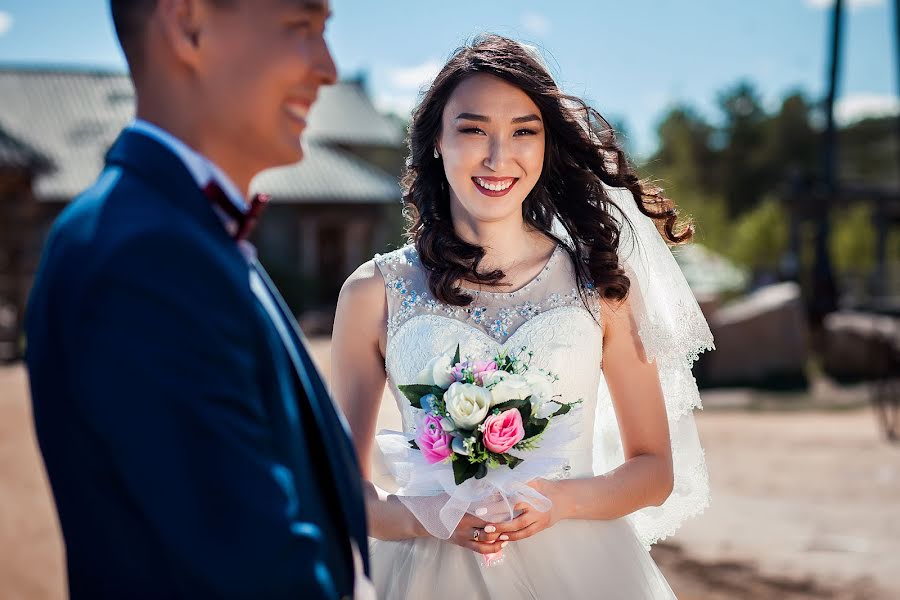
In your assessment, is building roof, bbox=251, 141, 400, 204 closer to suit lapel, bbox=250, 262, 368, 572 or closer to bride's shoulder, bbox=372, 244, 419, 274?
A: bride's shoulder, bbox=372, 244, 419, 274

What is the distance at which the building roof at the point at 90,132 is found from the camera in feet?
85.0

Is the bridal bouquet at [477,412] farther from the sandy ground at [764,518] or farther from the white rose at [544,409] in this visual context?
the sandy ground at [764,518]

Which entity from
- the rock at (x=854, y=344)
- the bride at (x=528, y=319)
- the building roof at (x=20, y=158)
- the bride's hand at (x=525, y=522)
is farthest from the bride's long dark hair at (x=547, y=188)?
the building roof at (x=20, y=158)

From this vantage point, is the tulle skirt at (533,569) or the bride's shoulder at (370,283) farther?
the bride's shoulder at (370,283)

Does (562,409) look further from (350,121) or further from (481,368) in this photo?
(350,121)

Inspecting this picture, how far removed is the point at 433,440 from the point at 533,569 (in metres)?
0.53

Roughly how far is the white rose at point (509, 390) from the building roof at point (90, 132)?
2442cm

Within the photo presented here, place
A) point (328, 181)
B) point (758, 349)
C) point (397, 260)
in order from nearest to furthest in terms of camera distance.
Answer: point (397, 260)
point (758, 349)
point (328, 181)

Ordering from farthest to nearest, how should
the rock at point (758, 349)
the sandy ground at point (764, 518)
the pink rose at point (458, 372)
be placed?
1. the rock at point (758, 349)
2. the sandy ground at point (764, 518)
3. the pink rose at point (458, 372)

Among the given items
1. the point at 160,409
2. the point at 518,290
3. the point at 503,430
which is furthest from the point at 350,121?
the point at 160,409

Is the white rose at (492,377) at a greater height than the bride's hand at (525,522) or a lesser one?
greater

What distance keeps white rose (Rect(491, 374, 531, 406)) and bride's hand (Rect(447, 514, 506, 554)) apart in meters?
0.31

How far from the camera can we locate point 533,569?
105 inches

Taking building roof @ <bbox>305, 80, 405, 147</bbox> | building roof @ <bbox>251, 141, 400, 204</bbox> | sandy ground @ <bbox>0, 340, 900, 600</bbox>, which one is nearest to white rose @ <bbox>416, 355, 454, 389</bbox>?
sandy ground @ <bbox>0, 340, 900, 600</bbox>
